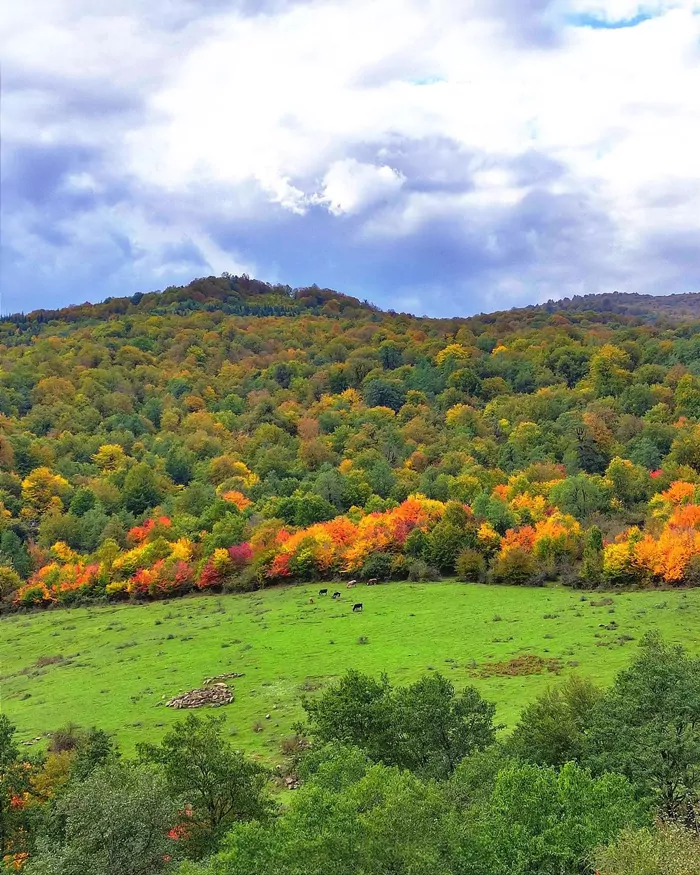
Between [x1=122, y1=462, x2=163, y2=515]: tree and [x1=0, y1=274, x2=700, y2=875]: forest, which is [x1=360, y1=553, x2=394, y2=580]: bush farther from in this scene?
[x1=122, y1=462, x2=163, y2=515]: tree

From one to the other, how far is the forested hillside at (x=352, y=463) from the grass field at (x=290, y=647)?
22.4 ft

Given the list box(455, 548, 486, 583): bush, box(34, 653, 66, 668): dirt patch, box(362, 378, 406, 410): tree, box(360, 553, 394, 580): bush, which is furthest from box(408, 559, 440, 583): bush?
box(362, 378, 406, 410): tree

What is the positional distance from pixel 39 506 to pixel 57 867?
107248mm

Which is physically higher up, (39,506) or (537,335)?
(537,335)

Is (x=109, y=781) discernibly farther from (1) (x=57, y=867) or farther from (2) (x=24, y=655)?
(2) (x=24, y=655)

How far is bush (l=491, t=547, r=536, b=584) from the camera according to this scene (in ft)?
252

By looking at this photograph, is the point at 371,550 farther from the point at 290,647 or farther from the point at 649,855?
the point at 649,855

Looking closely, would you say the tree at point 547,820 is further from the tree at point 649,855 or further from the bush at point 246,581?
the bush at point 246,581

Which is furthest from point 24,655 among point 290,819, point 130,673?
point 290,819

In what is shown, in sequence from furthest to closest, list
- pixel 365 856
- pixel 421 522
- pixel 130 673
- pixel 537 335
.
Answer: pixel 537 335, pixel 421 522, pixel 130 673, pixel 365 856

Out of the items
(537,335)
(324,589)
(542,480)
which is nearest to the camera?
(324,589)

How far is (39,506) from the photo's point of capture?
11919 centimetres

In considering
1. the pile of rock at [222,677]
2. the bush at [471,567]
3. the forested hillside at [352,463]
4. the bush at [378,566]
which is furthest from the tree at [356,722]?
the bush at [378,566]

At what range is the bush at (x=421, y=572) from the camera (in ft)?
268
